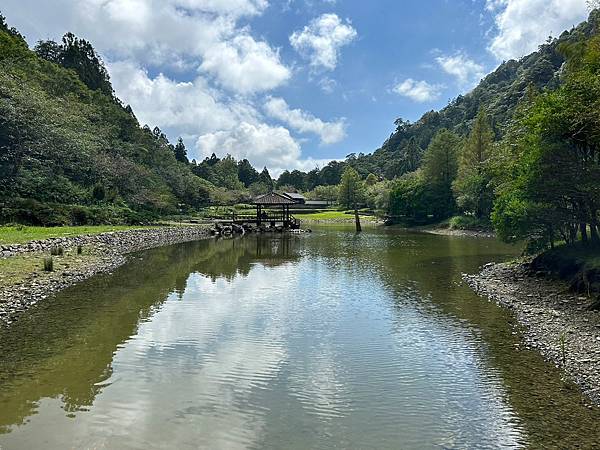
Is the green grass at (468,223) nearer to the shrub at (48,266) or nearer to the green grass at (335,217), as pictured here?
the green grass at (335,217)

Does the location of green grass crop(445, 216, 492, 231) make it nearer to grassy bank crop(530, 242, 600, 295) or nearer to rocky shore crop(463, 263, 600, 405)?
rocky shore crop(463, 263, 600, 405)

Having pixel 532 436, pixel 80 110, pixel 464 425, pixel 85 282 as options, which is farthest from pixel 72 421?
pixel 80 110

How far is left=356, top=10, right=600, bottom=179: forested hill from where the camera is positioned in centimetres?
11650

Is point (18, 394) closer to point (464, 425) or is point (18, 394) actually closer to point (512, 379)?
point (464, 425)

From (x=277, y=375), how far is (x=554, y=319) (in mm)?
8604

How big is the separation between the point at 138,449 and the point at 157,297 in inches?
460

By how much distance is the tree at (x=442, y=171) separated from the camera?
63.2 m

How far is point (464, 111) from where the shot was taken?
6373 inches

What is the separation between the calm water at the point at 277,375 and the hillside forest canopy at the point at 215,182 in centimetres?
554

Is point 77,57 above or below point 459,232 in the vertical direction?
above

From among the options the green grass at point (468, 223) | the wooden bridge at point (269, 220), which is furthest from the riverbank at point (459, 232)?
the wooden bridge at point (269, 220)

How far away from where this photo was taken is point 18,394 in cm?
894

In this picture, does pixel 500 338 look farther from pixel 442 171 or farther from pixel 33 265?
pixel 442 171

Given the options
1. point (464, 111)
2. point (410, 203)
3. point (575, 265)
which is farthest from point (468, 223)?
point (464, 111)
